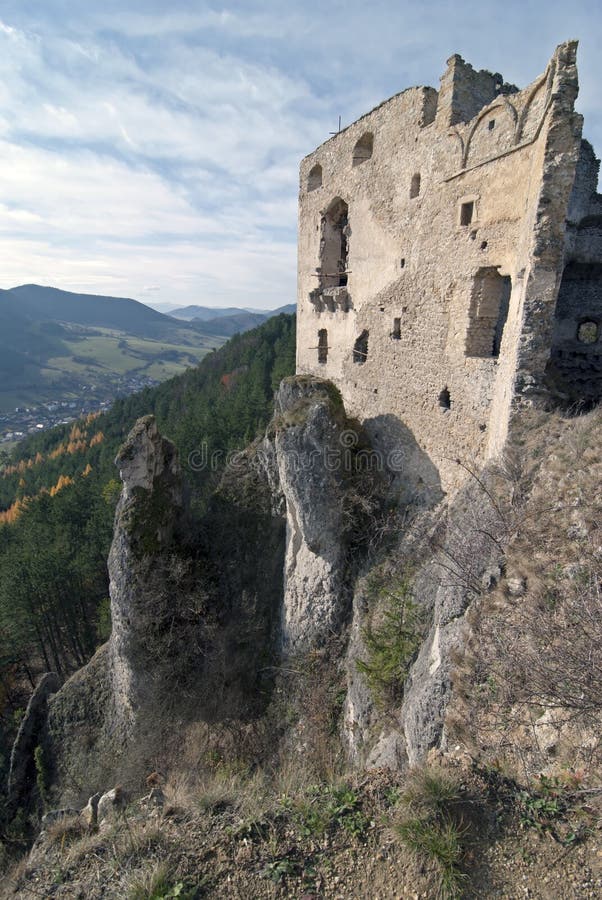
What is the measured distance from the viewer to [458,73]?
10.9 metres

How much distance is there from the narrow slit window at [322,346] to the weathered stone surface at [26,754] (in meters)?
16.6

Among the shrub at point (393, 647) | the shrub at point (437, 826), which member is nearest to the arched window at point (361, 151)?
the shrub at point (393, 647)

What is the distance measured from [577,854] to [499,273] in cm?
1034

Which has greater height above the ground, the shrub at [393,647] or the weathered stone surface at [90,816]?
the shrub at [393,647]

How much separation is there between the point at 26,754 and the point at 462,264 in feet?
69.0

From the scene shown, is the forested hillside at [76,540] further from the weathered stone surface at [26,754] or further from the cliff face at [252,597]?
the weathered stone surface at [26,754]

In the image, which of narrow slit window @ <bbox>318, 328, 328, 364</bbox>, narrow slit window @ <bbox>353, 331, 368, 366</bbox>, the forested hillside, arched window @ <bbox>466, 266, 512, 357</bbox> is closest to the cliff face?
narrow slit window @ <bbox>353, 331, 368, 366</bbox>

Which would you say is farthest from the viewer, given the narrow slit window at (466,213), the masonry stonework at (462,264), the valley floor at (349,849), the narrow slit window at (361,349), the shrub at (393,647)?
the narrow slit window at (361,349)

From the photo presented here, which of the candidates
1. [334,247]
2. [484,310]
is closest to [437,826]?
[484,310]

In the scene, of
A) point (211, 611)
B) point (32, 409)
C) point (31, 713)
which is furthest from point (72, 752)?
point (32, 409)

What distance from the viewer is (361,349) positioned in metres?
15.5

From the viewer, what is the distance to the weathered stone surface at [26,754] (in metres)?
15.2

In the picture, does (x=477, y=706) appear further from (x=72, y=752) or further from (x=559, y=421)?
(x=72, y=752)

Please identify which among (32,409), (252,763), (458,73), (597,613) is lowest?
(32,409)
